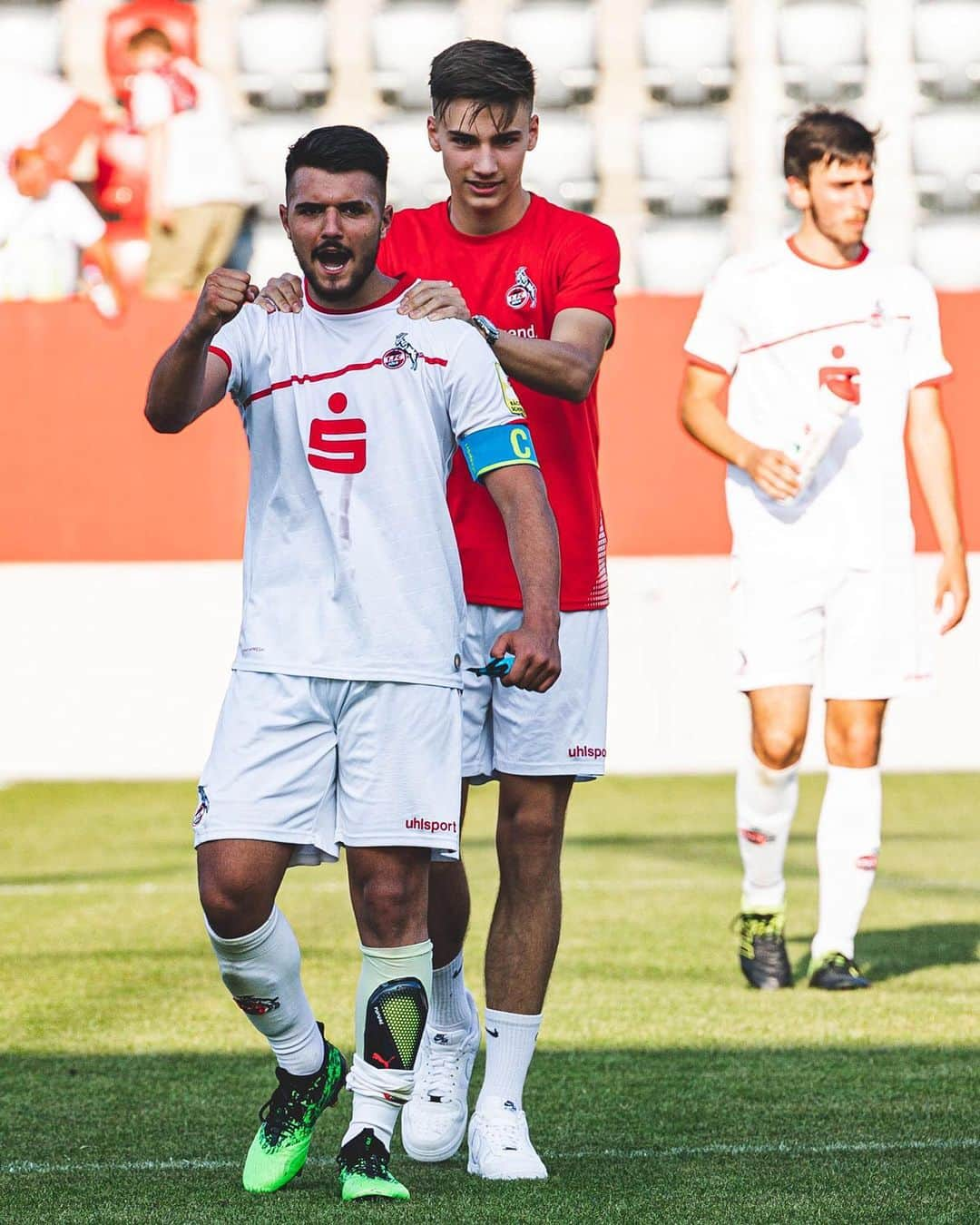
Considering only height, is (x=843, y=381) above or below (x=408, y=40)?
below

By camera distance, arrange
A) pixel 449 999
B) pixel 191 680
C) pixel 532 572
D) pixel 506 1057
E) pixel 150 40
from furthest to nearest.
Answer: pixel 150 40 → pixel 191 680 → pixel 449 999 → pixel 506 1057 → pixel 532 572

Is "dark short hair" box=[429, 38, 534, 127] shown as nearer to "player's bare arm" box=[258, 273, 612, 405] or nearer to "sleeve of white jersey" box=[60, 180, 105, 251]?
"player's bare arm" box=[258, 273, 612, 405]

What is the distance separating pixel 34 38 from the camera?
Answer: 50.2 feet

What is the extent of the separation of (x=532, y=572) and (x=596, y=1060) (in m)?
1.55

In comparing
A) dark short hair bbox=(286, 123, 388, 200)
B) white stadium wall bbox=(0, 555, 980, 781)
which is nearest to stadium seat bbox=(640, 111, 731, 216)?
white stadium wall bbox=(0, 555, 980, 781)

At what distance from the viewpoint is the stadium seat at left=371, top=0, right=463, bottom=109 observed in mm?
15500

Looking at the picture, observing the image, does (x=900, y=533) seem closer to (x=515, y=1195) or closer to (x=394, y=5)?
(x=515, y=1195)

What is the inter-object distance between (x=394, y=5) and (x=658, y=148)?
83.1 inches

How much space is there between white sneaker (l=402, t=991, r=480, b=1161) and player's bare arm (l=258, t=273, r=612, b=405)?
44.0 inches

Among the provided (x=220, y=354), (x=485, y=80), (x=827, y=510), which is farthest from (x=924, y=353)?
(x=220, y=354)

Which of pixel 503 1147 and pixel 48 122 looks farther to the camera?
pixel 48 122

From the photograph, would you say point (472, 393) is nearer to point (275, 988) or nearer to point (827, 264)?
point (275, 988)

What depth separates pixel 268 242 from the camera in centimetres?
1461

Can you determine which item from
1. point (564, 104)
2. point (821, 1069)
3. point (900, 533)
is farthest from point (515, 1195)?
point (564, 104)
